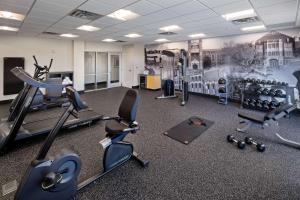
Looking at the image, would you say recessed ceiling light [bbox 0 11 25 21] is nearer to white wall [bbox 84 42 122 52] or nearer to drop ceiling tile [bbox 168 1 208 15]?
drop ceiling tile [bbox 168 1 208 15]

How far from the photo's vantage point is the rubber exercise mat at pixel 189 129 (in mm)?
3488

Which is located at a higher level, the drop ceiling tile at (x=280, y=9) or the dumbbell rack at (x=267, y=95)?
the drop ceiling tile at (x=280, y=9)

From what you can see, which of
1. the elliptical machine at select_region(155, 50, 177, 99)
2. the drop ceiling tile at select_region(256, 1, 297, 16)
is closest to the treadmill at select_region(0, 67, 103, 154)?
the drop ceiling tile at select_region(256, 1, 297, 16)

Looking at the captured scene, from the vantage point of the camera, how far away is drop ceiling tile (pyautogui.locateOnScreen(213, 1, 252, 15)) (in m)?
2.97

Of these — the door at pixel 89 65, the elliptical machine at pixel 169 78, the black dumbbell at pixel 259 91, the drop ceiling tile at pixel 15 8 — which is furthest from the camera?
the door at pixel 89 65

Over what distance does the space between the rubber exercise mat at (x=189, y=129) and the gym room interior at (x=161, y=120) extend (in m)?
0.04

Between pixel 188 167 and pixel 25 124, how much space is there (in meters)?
3.38

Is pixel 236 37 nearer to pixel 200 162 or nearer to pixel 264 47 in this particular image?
pixel 264 47

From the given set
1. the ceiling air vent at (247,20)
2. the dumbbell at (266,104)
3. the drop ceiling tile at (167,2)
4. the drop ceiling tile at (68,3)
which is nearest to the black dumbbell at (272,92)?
the dumbbell at (266,104)

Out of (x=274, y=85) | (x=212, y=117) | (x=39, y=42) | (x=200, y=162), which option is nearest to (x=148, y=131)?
(x=200, y=162)

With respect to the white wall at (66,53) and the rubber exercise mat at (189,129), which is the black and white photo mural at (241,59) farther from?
the white wall at (66,53)

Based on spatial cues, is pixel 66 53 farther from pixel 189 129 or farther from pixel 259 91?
pixel 259 91

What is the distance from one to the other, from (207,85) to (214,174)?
565cm

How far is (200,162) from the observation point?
265cm
